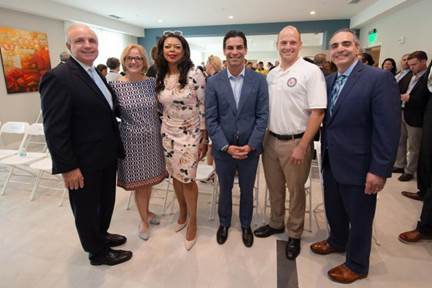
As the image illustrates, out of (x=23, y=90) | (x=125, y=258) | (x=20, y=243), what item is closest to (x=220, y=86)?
(x=125, y=258)

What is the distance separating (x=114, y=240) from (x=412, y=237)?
101 inches

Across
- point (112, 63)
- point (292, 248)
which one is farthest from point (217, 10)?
point (292, 248)

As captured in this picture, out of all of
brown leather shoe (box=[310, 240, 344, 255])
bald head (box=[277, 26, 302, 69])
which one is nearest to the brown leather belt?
bald head (box=[277, 26, 302, 69])

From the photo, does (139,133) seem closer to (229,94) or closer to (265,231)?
(229,94)

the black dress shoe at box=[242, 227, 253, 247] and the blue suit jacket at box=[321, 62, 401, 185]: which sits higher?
the blue suit jacket at box=[321, 62, 401, 185]

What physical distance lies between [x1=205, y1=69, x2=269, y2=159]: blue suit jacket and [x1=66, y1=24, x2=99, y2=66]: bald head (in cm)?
84

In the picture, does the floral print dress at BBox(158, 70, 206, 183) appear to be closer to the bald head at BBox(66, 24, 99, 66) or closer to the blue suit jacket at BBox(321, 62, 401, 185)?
the bald head at BBox(66, 24, 99, 66)

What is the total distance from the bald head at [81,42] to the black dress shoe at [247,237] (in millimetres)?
1804

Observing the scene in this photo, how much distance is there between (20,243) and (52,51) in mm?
5664

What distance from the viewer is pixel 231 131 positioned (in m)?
2.01

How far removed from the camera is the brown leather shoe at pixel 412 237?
7.47 ft

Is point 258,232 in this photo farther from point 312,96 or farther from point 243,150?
point 312,96

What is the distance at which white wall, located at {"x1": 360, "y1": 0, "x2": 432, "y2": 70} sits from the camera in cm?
466

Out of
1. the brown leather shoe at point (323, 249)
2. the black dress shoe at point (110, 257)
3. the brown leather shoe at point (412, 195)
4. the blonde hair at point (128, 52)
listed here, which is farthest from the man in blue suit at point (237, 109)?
the brown leather shoe at point (412, 195)
